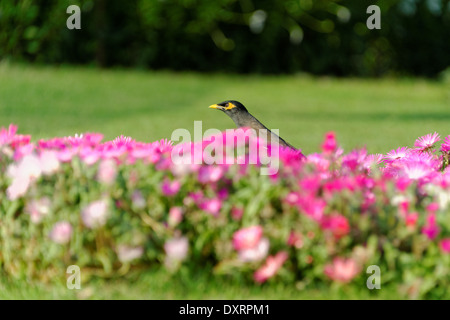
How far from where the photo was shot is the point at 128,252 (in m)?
3.17

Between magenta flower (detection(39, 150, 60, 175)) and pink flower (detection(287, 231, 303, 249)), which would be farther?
magenta flower (detection(39, 150, 60, 175))

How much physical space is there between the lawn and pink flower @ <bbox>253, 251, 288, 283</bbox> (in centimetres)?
469

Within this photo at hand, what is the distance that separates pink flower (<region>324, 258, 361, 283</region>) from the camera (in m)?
2.99

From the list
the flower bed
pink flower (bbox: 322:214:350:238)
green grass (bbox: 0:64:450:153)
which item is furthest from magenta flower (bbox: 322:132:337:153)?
green grass (bbox: 0:64:450:153)

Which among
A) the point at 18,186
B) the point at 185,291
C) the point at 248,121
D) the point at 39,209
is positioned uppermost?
the point at 248,121

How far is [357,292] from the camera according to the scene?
3.17 m

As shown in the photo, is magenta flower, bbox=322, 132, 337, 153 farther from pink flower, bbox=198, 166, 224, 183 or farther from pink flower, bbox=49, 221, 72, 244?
pink flower, bbox=49, 221, 72, 244

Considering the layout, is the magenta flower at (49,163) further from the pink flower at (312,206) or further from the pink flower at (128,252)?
the pink flower at (312,206)

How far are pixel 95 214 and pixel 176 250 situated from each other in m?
0.42

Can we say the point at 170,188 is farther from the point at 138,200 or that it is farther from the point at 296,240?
the point at 296,240

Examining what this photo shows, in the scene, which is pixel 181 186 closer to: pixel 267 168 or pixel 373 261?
pixel 267 168

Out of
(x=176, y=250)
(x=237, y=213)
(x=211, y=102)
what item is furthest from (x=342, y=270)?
(x=211, y=102)

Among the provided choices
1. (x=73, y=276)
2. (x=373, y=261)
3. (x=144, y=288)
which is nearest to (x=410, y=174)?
(x=373, y=261)

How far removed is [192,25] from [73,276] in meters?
15.9
